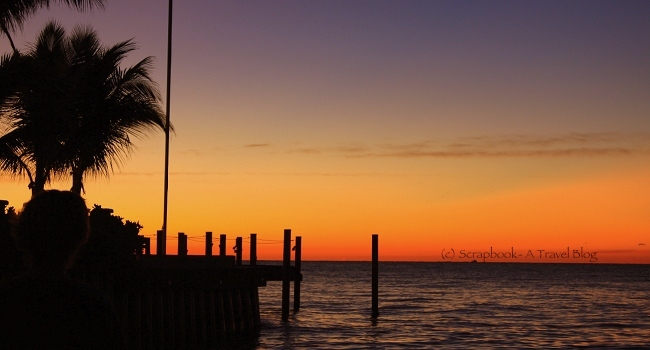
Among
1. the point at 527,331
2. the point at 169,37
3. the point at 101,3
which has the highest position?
the point at 169,37

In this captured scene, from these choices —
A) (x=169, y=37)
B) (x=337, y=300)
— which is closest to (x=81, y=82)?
(x=169, y=37)

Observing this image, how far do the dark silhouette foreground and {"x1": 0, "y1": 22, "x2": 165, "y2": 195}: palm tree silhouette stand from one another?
18.0 metres

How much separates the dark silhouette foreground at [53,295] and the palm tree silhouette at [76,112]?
18015 millimetres

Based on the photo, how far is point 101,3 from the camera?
19.6 metres

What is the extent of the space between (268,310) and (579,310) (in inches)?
835

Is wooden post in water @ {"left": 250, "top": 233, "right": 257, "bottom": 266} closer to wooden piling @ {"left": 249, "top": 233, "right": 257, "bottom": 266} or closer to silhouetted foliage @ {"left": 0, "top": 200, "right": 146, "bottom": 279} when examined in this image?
wooden piling @ {"left": 249, "top": 233, "right": 257, "bottom": 266}

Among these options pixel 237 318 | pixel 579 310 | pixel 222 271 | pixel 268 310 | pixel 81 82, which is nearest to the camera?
pixel 222 271

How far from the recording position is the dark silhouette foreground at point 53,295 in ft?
12.4

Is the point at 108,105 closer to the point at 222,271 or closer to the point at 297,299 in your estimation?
the point at 222,271

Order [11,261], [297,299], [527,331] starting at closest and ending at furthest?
[11,261], [527,331], [297,299]

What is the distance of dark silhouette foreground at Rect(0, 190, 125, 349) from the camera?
377 cm

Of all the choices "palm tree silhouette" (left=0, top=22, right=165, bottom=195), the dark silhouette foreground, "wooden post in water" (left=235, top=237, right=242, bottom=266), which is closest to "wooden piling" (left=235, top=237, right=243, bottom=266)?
"wooden post in water" (left=235, top=237, right=242, bottom=266)

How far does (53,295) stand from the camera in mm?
3791

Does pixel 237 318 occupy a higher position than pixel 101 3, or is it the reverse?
pixel 101 3
